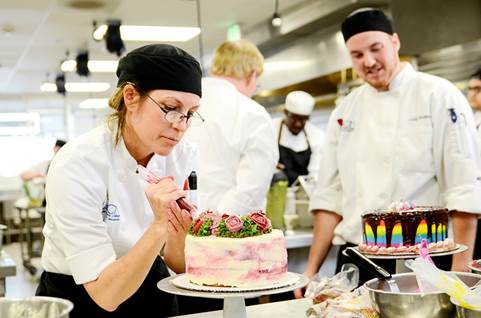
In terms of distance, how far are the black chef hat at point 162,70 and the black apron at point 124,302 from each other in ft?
1.66

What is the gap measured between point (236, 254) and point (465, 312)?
1.74 feet

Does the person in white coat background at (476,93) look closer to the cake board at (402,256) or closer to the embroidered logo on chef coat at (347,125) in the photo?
the embroidered logo on chef coat at (347,125)

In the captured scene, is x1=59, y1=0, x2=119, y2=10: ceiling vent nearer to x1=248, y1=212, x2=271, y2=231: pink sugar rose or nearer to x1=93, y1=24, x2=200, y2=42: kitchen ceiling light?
x1=93, y1=24, x2=200, y2=42: kitchen ceiling light

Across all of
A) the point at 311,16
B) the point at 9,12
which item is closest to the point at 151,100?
the point at 311,16

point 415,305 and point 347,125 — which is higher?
point 347,125

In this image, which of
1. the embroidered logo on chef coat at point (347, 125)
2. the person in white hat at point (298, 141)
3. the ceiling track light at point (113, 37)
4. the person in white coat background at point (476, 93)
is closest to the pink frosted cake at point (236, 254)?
the embroidered logo on chef coat at point (347, 125)

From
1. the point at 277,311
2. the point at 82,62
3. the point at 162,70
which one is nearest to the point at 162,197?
the point at 162,70

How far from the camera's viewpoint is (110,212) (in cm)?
154

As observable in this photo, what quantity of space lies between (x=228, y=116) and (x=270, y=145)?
246 mm

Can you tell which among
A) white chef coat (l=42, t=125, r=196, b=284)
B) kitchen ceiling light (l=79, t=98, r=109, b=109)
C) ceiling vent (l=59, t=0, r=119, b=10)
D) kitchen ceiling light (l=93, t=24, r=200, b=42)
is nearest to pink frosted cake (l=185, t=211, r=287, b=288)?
white chef coat (l=42, t=125, r=196, b=284)

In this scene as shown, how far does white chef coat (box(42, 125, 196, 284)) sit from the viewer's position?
1.43 metres

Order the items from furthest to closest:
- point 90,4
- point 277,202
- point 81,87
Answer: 1. point 81,87
2. point 90,4
3. point 277,202

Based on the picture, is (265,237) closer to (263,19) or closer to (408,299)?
(408,299)

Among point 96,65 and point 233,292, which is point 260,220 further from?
point 96,65
